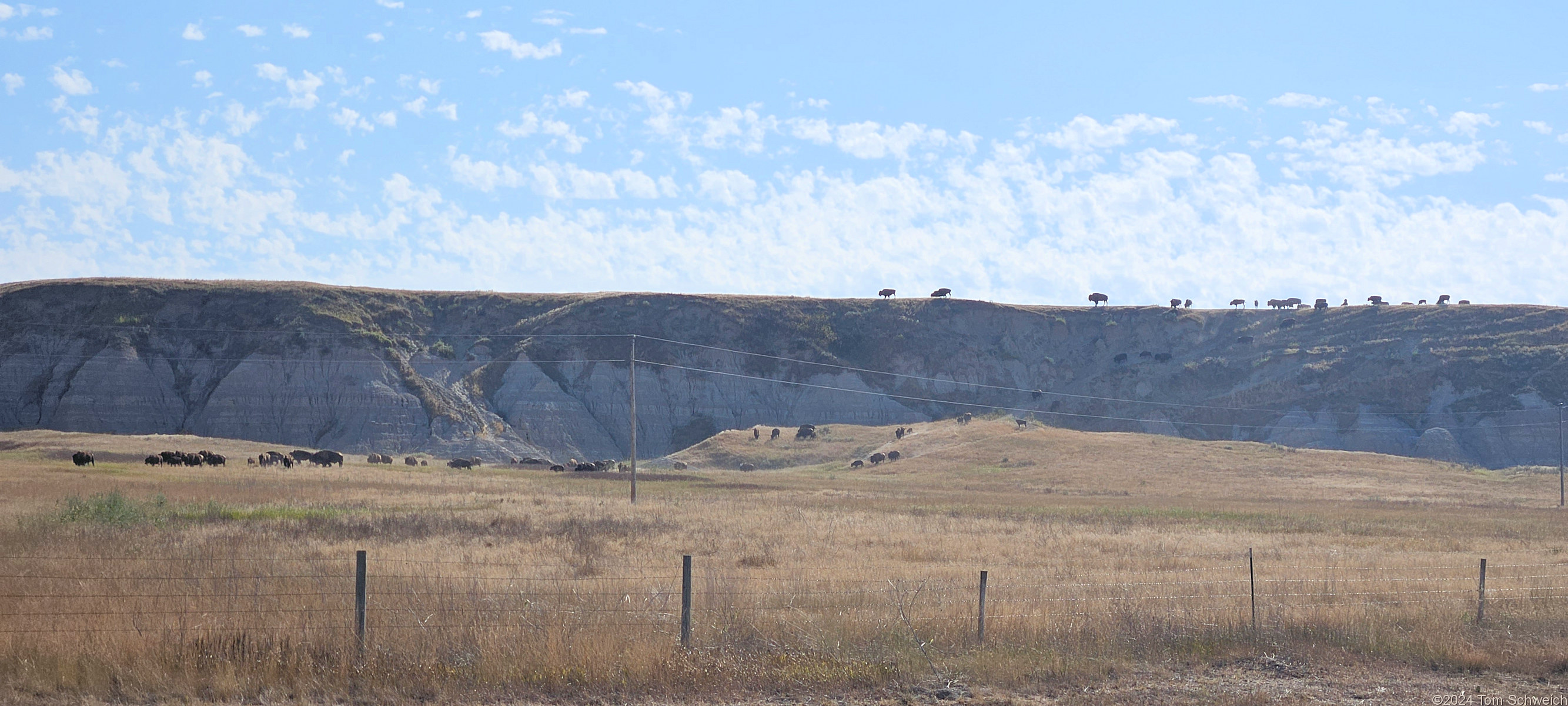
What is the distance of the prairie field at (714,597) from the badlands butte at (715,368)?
161 feet

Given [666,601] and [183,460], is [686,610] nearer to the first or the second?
[666,601]

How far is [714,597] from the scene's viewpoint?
1406 cm

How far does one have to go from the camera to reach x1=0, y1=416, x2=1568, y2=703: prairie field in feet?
34.4

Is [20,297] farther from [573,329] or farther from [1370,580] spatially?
[1370,580]

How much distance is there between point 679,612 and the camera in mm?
13375

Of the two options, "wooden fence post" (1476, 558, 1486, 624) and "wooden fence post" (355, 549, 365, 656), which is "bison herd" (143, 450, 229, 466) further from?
"wooden fence post" (1476, 558, 1486, 624)

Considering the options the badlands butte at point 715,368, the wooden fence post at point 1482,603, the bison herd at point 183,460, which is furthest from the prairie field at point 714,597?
the badlands butte at point 715,368

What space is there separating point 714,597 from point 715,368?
90946mm

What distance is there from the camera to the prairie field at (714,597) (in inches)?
413

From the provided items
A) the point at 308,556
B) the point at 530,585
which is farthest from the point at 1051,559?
the point at 308,556

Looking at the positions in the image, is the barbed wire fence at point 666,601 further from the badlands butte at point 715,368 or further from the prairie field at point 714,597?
the badlands butte at point 715,368

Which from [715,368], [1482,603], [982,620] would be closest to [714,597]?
[982,620]

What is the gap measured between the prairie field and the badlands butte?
49021 mm

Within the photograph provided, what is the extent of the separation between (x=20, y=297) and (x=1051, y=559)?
9779 cm
